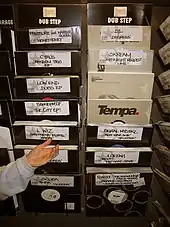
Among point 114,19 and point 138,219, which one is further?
point 138,219

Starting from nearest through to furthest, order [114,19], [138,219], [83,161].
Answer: [114,19]
[83,161]
[138,219]

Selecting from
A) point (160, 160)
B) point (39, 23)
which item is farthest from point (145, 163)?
point (39, 23)

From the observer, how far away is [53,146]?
1.00 meters

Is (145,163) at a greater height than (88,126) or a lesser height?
lesser

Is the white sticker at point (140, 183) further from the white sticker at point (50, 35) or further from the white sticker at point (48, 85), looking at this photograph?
the white sticker at point (50, 35)

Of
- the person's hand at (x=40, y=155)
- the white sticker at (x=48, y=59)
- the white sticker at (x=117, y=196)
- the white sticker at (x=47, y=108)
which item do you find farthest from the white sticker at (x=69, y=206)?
the white sticker at (x=48, y=59)

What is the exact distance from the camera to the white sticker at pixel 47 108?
0.95 metres

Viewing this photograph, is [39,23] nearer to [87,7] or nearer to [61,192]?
[87,7]

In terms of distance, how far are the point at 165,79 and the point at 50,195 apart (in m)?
0.70

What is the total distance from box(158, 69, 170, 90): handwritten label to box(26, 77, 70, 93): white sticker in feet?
1.16

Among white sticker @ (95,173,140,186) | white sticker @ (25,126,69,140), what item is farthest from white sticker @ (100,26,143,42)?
white sticker @ (95,173,140,186)

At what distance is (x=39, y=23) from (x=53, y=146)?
1.54 ft

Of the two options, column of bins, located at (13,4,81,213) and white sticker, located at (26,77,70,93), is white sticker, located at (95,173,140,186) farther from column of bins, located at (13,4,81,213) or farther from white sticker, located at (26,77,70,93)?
white sticker, located at (26,77,70,93)

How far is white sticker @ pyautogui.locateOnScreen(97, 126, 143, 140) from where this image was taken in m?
0.97
